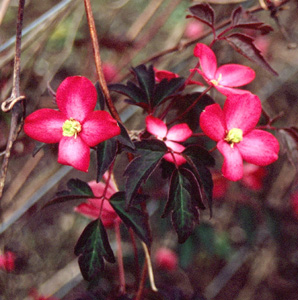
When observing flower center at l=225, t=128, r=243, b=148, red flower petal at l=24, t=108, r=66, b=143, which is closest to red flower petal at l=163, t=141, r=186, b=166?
flower center at l=225, t=128, r=243, b=148

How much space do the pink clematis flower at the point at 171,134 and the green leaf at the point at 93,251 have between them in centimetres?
21

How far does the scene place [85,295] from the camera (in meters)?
0.94

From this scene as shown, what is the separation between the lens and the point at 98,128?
1.95ft

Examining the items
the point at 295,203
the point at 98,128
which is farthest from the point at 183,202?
the point at 295,203

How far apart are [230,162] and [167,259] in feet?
4.33

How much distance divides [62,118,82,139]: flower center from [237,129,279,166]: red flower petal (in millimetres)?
317

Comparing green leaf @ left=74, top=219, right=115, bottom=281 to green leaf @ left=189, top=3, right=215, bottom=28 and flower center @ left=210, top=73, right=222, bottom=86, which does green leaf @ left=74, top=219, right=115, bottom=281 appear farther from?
green leaf @ left=189, top=3, right=215, bottom=28

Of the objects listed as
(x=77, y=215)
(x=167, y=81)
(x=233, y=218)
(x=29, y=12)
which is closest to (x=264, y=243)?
(x=233, y=218)

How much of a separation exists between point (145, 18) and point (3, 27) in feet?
3.29

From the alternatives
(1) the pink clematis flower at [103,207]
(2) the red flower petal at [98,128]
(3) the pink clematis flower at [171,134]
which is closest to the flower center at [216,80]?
(3) the pink clematis flower at [171,134]

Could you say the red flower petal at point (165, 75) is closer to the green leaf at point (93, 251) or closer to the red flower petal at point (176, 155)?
the red flower petal at point (176, 155)

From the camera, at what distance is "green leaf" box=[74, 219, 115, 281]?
66cm

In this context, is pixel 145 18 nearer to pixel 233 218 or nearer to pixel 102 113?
pixel 102 113

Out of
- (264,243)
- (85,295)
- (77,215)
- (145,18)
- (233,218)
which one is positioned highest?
(145,18)
